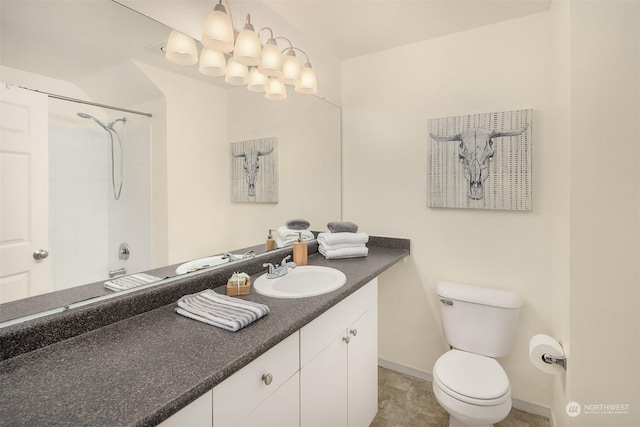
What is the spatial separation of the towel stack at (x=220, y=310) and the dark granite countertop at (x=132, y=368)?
0.9 inches

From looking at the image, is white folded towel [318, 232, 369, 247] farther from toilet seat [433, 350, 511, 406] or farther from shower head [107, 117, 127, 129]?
shower head [107, 117, 127, 129]

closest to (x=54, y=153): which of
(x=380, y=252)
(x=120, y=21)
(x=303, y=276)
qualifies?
(x=120, y=21)

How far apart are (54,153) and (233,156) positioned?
754 millimetres

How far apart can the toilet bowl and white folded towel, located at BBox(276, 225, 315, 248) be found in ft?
3.60

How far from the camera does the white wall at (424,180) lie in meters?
1.77

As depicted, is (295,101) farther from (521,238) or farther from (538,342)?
(538,342)

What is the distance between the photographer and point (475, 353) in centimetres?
180

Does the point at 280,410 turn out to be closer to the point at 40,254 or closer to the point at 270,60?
the point at 40,254

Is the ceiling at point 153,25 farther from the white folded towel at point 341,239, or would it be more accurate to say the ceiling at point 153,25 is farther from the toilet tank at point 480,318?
the toilet tank at point 480,318

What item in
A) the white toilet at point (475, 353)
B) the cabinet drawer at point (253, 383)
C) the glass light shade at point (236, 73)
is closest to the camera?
the cabinet drawer at point (253, 383)

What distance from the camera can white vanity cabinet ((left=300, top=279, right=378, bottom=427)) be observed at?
115cm

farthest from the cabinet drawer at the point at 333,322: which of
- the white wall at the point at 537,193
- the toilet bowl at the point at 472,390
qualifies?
the white wall at the point at 537,193

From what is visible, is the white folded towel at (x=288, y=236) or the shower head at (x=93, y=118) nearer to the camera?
the shower head at (x=93, y=118)

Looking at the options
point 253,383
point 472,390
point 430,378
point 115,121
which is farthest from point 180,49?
point 430,378
